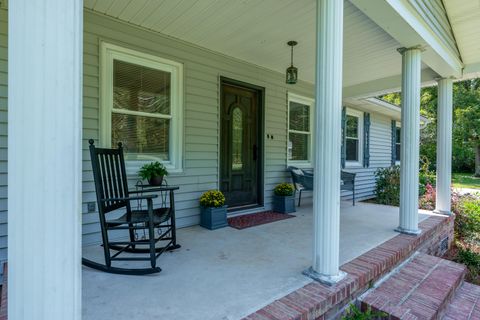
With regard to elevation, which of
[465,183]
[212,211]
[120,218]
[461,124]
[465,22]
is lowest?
[465,183]

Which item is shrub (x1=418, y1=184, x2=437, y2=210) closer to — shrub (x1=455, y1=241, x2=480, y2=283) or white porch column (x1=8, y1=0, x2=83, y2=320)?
shrub (x1=455, y1=241, x2=480, y2=283)

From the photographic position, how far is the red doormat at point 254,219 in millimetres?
3775

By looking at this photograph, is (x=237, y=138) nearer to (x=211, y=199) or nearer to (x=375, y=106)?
(x=211, y=199)

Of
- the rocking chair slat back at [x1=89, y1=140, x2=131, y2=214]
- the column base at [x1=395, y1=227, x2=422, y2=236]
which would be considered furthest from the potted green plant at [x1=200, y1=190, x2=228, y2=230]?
the column base at [x1=395, y1=227, x2=422, y2=236]

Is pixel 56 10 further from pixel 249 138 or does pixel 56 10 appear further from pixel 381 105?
pixel 381 105

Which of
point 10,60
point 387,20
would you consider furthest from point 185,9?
point 10,60

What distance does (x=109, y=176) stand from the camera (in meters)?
2.54

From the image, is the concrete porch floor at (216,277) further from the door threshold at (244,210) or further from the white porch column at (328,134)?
the door threshold at (244,210)

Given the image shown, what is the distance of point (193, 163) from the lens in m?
3.74

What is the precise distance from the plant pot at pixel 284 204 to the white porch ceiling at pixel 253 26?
7.35ft

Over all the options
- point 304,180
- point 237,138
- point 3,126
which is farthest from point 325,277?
point 3,126

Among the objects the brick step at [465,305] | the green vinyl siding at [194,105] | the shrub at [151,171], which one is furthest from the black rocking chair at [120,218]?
the brick step at [465,305]

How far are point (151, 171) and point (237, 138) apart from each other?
164 cm

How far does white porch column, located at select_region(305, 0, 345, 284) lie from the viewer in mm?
2068
